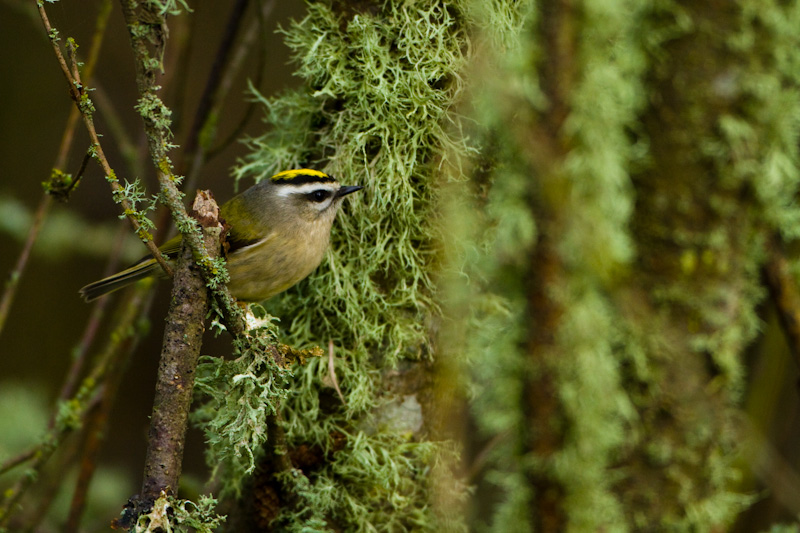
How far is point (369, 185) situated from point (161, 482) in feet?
3.93

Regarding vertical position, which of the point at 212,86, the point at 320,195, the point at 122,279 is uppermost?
the point at 212,86

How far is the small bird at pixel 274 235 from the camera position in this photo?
2.59m

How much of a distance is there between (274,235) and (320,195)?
14.8 inches

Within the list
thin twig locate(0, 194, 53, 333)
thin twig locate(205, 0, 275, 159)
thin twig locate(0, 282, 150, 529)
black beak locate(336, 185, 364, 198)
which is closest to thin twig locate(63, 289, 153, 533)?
thin twig locate(0, 282, 150, 529)

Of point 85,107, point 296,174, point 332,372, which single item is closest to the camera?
point 85,107

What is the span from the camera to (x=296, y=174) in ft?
8.50

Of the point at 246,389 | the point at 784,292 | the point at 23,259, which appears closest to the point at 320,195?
the point at 246,389

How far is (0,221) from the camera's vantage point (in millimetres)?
3092

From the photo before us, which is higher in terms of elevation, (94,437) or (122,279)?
(122,279)

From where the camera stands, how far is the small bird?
2.59 metres

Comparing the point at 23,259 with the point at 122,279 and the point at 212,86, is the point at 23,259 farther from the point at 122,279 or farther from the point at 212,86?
the point at 212,86

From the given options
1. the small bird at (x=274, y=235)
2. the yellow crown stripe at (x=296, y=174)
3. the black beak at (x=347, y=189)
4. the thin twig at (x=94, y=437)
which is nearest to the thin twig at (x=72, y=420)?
the thin twig at (x=94, y=437)

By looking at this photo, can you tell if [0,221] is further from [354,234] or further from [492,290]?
[492,290]

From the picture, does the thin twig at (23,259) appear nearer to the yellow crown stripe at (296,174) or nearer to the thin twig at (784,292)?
the yellow crown stripe at (296,174)
